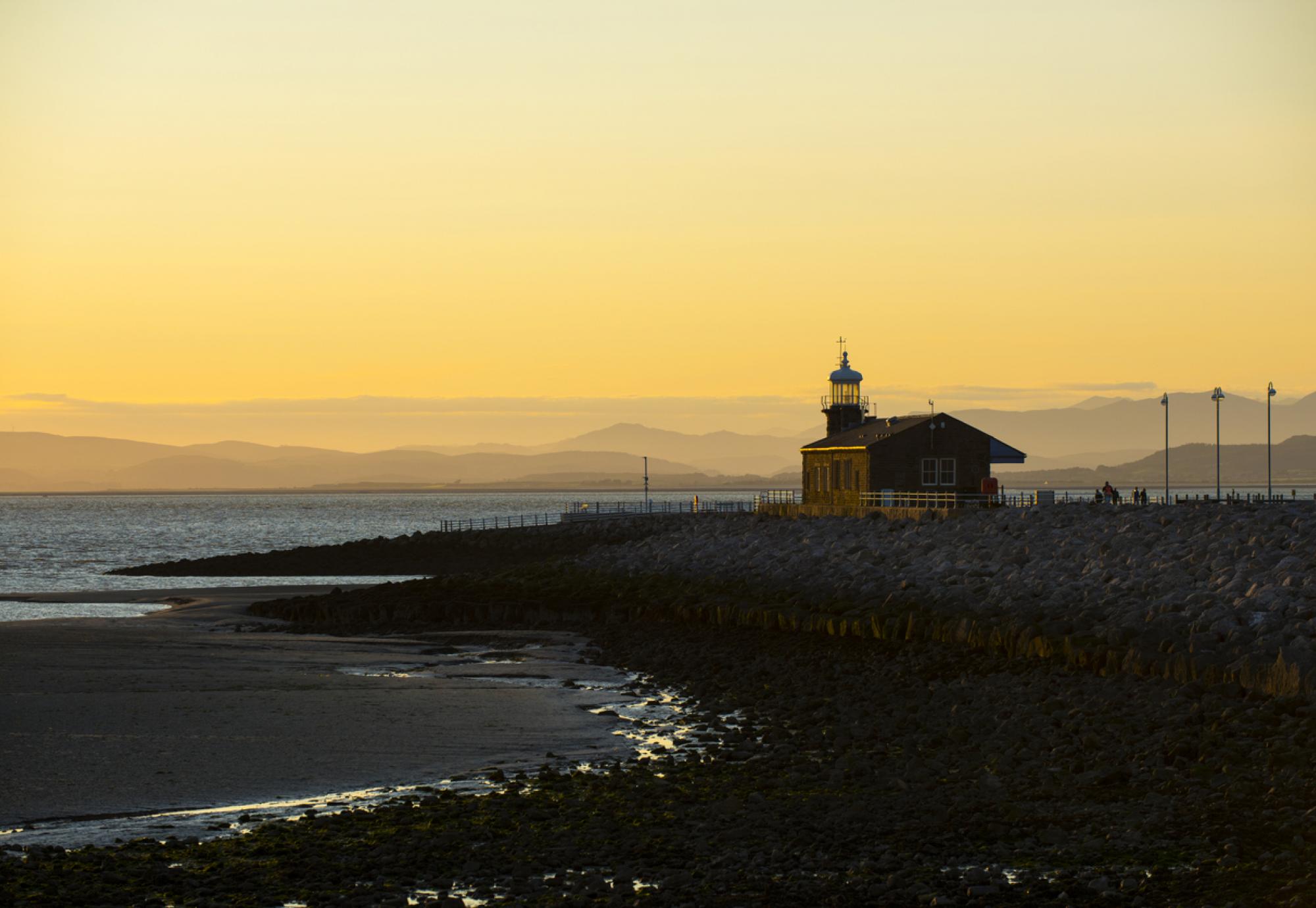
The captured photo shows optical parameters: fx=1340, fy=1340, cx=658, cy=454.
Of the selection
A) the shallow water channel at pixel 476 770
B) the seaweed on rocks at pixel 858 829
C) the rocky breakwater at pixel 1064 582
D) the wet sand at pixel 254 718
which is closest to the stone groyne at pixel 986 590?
the rocky breakwater at pixel 1064 582

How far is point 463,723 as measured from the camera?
20109mm

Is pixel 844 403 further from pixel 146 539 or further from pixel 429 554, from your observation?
pixel 146 539

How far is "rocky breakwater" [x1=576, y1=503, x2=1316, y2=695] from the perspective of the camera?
21.0 meters

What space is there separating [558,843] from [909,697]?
922 centimetres

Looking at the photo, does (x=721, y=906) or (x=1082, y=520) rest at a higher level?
(x=1082, y=520)

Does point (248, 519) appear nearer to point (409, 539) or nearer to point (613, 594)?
point (409, 539)

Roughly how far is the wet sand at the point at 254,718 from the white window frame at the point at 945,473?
85.5 ft

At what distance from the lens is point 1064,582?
95.3ft

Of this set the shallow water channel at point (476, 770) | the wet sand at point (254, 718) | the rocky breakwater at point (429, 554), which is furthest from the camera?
the rocky breakwater at point (429, 554)

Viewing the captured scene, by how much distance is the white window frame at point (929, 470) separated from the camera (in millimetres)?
54469

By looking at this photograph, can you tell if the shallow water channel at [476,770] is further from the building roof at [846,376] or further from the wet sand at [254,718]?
the building roof at [846,376]

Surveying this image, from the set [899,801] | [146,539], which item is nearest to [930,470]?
[899,801]

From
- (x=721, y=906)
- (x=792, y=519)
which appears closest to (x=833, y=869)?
(x=721, y=906)

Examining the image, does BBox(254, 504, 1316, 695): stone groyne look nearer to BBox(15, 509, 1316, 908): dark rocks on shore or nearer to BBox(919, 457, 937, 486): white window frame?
BBox(15, 509, 1316, 908): dark rocks on shore
